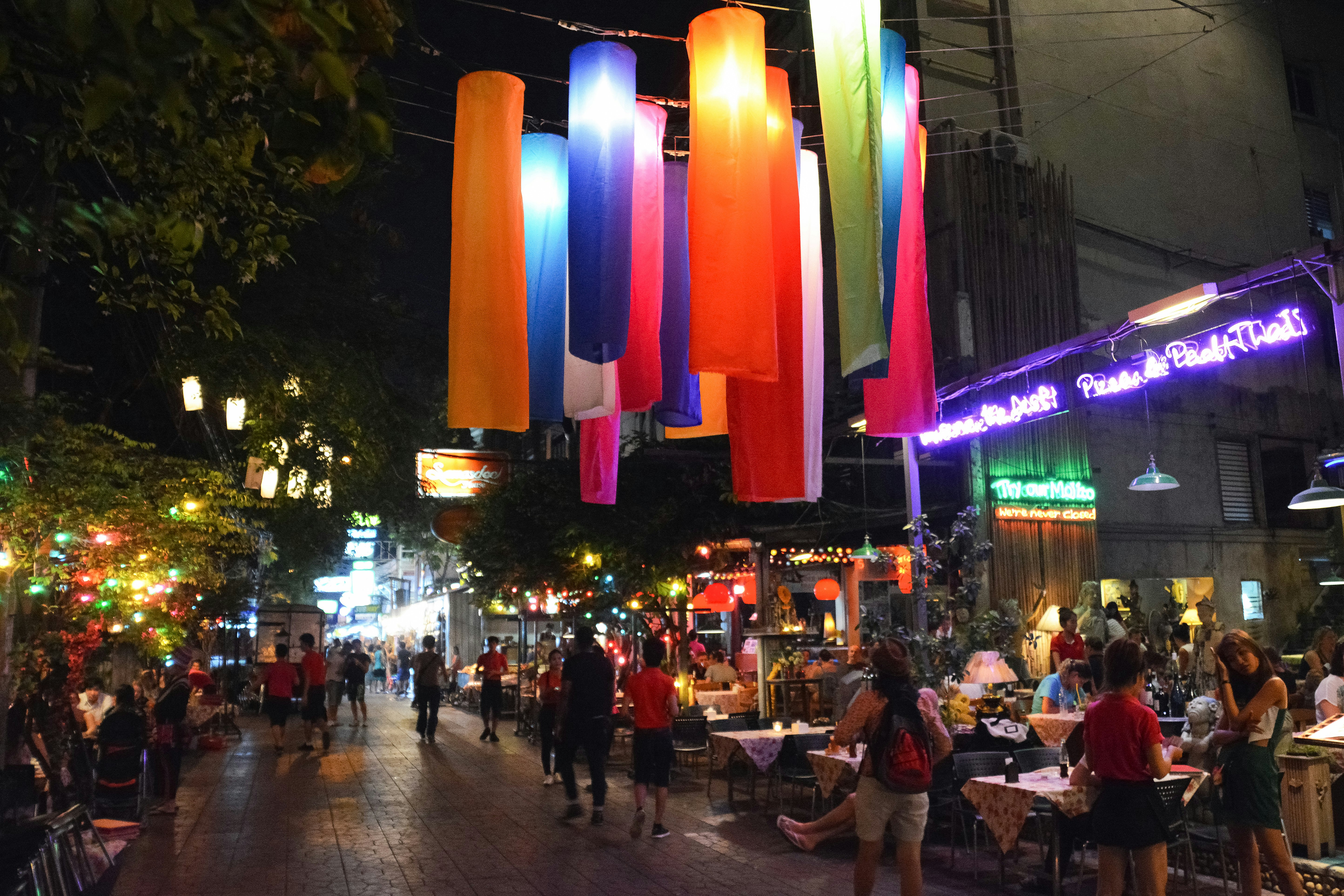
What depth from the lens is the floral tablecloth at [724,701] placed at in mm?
16750

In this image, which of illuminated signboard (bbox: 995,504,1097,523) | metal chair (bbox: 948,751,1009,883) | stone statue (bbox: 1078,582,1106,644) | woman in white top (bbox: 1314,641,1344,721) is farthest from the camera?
illuminated signboard (bbox: 995,504,1097,523)

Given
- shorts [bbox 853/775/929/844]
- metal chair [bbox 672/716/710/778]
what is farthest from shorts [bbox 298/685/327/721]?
shorts [bbox 853/775/929/844]

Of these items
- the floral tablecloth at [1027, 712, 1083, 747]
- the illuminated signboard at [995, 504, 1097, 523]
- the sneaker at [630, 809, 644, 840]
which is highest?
the illuminated signboard at [995, 504, 1097, 523]

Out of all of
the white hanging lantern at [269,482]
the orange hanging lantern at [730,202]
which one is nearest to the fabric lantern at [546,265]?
the orange hanging lantern at [730,202]

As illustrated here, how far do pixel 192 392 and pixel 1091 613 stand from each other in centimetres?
1363

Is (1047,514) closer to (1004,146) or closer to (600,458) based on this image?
(1004,146)

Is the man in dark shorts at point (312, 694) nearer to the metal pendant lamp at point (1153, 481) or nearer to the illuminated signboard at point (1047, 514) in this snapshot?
the illuminated signboard at point (1047, 514)

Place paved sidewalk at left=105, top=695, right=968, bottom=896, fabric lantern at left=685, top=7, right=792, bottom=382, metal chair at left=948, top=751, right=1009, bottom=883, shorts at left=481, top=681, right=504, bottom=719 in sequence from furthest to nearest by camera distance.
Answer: shorts at left=481, top=681, right=504, bottom=719, metal chair at left=948, top=751, right=1009, bottom=883, paved sidewalk at left=105, top=695, right=968, bottom=896, fabric lantern at left=685, top=7, right=792, bottom=382

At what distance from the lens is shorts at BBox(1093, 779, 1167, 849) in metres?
5.36

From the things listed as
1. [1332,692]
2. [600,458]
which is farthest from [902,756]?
[1332,692]

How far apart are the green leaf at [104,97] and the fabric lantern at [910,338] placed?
4.48 m

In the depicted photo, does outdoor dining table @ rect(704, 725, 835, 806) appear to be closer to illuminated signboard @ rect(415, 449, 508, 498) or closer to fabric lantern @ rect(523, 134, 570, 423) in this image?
fabric lantern @ rect(523, 134, 570, 423)

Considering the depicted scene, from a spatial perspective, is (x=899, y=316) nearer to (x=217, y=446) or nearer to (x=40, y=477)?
(x=40, y=477)

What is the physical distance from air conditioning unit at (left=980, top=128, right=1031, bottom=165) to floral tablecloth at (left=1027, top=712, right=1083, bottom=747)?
439 inches
